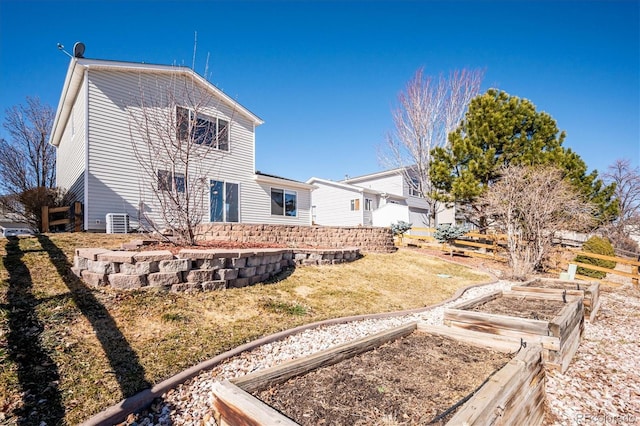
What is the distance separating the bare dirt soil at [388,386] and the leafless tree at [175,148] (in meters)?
4.61

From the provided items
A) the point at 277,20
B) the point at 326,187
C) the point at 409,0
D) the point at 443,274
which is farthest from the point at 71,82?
the point at 326,187

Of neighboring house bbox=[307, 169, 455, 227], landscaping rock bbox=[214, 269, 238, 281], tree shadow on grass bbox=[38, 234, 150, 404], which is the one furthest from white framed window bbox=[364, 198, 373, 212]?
tree shadow on grass bbox=[38, 234, 150, 404]

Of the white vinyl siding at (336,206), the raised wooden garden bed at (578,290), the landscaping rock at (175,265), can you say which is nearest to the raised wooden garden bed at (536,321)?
the raised wooden garden bed at (578,290)

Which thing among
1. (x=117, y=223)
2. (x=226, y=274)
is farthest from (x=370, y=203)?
(x=226, y=274)

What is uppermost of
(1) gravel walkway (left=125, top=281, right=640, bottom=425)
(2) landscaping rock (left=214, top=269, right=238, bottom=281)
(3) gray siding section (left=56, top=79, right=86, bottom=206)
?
(3) gray siding section (left=56, top=79, right=86, bottom=206)

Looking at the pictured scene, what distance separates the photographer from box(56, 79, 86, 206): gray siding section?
32.8 feet

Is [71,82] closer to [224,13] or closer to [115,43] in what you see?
[115,43]

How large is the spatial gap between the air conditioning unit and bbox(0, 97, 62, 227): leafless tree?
1431cm

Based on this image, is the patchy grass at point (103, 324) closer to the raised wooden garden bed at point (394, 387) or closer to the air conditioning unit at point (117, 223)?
the raised wooden garden bed at point (394, 387)

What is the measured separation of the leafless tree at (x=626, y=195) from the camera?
19.1 metres

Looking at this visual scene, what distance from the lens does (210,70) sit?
309 inches

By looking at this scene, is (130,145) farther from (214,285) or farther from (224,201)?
(214,285)

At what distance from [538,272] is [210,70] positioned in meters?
12.0

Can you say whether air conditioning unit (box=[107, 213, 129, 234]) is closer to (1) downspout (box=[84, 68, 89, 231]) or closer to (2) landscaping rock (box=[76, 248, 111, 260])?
(1) downspout (box=[84, 68, 89, 231])
